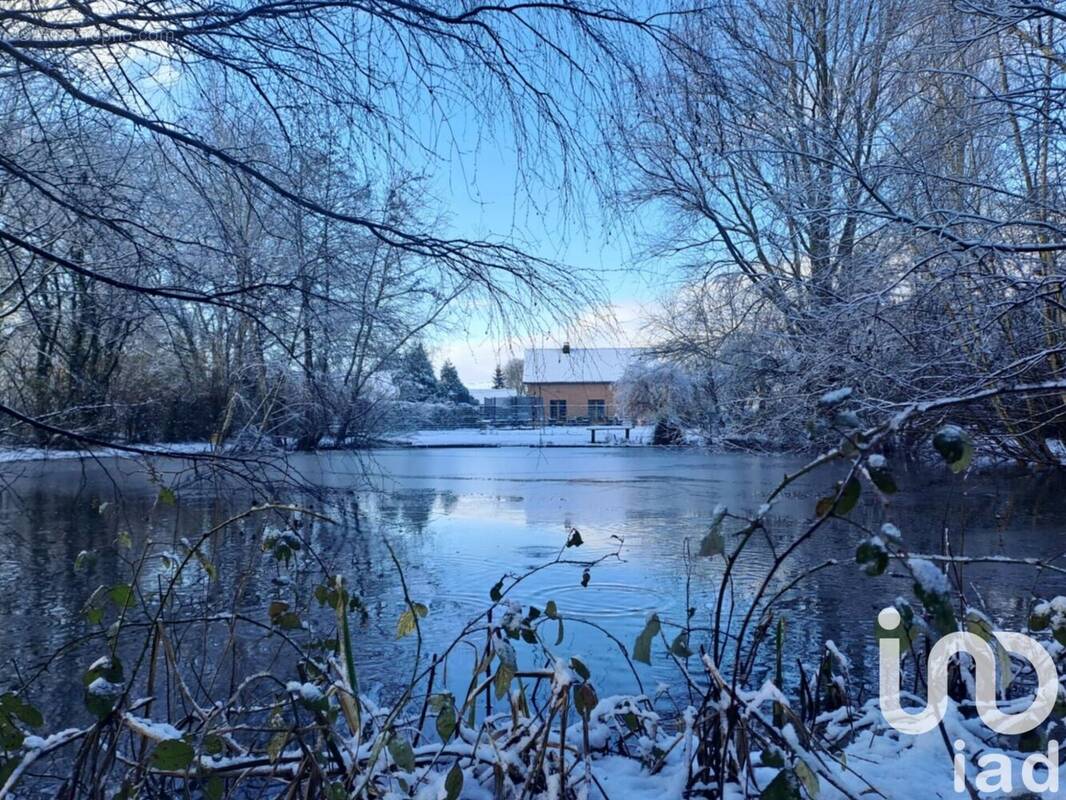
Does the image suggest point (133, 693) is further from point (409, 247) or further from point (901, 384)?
point (901, 384)

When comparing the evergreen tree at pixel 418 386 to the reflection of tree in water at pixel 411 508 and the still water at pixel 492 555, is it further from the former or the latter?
the still water at pixel 492 555

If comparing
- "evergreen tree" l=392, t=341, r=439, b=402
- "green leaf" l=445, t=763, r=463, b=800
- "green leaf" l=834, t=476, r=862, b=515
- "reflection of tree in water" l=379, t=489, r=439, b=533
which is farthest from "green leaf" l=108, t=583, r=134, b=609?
"evergreen tree" l=392, t=341, r=439, b=402

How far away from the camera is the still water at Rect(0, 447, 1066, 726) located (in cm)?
406

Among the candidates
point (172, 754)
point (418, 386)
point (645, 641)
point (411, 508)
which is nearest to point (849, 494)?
point (645, 641)

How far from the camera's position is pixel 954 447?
1343 millimetres

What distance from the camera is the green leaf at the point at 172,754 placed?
172cm

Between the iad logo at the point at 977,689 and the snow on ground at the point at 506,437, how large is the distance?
20766 millimetres

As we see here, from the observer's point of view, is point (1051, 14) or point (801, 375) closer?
point (1051, 14)

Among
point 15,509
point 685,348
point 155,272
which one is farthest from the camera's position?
point 685,348

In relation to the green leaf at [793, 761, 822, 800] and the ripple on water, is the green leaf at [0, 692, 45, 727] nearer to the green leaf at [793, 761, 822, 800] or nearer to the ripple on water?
the green leaf at [793, 761, 822, 800]

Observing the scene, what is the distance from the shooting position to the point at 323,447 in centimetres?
459

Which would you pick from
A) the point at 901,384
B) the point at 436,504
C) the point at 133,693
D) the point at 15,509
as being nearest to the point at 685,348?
the point at 436,504

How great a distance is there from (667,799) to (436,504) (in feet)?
28.4
